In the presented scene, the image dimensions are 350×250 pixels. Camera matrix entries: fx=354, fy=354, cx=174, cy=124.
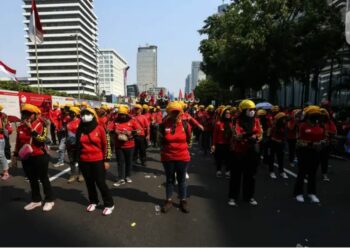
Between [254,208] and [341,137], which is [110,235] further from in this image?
[341,137]

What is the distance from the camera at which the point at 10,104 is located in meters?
17.5

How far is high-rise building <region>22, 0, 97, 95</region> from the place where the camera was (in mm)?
137625

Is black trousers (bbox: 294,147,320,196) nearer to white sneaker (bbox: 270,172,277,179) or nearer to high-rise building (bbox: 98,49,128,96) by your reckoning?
white sneaker (bbox: 270,172,277,179)

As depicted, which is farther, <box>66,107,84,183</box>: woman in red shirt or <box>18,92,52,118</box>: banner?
<box>18,92,52,118</box>: banner

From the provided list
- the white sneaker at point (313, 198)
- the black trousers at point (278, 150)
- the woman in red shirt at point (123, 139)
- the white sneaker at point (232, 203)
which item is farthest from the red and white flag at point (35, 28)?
the white sneaker at point (313, 198)

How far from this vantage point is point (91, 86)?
513 feet

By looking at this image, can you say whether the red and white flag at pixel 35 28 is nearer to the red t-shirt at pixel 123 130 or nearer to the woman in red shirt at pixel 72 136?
the woman in red shirt at pixel 72 136

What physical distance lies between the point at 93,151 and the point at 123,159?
90.9 inches

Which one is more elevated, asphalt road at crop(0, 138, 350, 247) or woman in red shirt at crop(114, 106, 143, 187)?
woman in red shirt at crop(114, 106, 143, 187)

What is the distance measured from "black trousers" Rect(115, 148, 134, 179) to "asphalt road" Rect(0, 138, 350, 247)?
14.3 inches

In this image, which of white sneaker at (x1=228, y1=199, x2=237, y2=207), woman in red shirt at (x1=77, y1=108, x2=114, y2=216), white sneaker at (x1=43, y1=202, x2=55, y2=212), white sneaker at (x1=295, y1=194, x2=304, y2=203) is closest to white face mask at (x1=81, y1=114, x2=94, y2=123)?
woman in red shirt at (x1=77, y1=108, x2=114, y2=216)

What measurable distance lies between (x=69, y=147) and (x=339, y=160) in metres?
8.93

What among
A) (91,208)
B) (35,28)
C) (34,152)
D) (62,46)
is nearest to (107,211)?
(91,208)

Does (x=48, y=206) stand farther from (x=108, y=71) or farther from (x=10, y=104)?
(x=108, y=71)
